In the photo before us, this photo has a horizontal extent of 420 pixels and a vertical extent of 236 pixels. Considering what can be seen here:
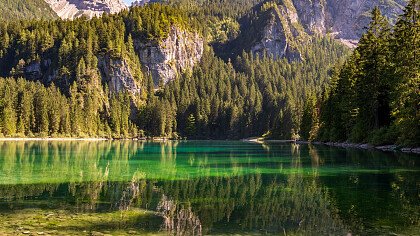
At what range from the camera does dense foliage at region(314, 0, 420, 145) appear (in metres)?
50.9

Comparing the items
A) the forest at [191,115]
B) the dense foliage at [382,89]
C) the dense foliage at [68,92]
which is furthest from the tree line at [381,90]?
the dense foliage at [68,92]

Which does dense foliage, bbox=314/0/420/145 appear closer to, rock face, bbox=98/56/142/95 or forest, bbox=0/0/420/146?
forest, bbox=0/0/420/146

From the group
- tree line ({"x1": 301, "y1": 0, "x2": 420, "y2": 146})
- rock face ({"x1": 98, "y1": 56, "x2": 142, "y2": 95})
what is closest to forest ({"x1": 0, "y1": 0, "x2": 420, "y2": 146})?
tree line ({"x1": 301, "y1": 0, "x2": 420, "y2": 146})

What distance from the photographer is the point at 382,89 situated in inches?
2499

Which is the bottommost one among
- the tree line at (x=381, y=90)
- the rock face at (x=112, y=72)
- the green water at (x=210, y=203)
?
the green water at (x=210, y=203)

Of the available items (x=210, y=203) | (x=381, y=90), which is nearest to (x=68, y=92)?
(x=381, y=90)

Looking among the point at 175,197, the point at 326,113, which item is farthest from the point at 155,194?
the point at 326,113

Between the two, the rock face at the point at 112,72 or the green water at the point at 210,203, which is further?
the rock face at the point at 112,72

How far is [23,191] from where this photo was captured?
21.5 m

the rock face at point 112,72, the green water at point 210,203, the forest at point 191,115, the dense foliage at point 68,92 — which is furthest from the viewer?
the rock face at point 112,72

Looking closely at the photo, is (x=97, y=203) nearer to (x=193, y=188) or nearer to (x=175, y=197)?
(x=175, y=197)

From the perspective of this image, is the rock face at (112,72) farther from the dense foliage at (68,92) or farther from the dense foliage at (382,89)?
the dense foliage at (382,89)

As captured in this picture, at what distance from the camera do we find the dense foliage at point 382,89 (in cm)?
5094

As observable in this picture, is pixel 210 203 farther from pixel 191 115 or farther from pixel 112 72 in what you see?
pixel 112 72
